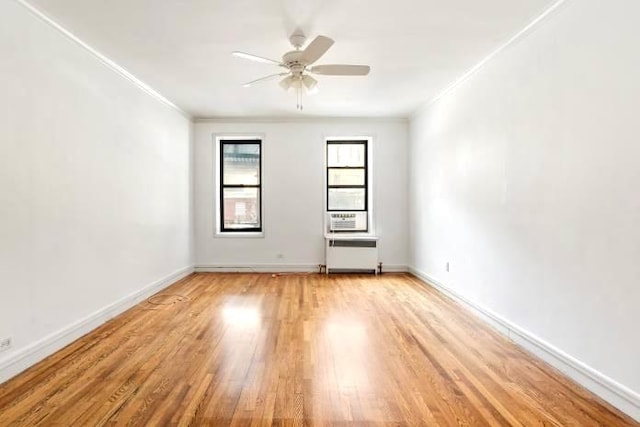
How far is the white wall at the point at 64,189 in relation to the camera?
8.38 ft

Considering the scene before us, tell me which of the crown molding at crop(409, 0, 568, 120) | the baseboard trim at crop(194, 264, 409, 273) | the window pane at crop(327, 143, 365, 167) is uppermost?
the crown molding at crop(409, 0, 568, 120)

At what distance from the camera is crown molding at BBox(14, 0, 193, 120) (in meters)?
2.78

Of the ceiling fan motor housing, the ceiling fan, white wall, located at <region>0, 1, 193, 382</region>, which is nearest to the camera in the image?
white wall, located at <region>0, 1, 193, 382</region>

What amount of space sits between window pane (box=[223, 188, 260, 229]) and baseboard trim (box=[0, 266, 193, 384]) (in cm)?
220

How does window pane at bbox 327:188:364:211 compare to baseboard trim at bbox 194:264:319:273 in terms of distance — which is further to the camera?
window pane at bbox 327:188:364:211

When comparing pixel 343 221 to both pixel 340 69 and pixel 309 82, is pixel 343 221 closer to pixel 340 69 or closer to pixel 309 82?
pixel 309 82

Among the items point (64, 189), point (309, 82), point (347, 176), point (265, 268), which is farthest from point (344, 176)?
point (64, 189)

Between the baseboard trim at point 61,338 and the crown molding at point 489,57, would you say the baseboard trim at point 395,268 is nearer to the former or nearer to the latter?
the crown molding at point 489,57

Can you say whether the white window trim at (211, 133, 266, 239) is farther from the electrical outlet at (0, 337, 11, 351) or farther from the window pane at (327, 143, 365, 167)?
the electrical outlet at (0, 337, 11, 351)

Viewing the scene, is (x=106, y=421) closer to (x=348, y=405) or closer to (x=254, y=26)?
(x=348, y=405)

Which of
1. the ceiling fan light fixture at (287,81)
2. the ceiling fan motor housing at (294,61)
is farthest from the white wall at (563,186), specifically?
the ceiling fan light fixture at (287,81)

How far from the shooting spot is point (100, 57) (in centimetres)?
363

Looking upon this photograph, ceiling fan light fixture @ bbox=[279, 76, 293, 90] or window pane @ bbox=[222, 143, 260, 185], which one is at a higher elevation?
ceiling fan light fixture @ bbox=[279, 76, 293, 90]

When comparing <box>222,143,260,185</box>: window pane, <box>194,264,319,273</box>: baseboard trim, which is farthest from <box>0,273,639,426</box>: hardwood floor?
<box>222,143,260,185</box>: window pane
